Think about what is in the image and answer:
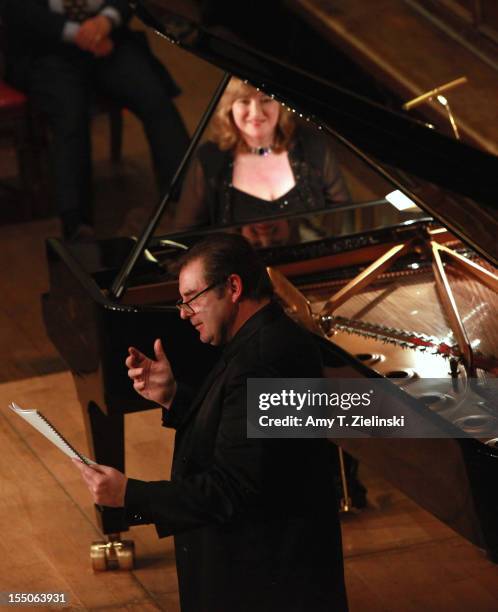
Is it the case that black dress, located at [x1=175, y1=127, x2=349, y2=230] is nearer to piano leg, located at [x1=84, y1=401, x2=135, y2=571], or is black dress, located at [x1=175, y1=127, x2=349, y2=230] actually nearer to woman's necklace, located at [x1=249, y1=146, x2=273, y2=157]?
woman's necklace, located at [x1=249, y1=146, x2=273, y2=157]

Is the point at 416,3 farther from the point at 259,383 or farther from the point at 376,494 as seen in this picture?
the point at 259,383

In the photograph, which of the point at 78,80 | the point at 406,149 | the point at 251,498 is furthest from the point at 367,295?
the point at 78,80

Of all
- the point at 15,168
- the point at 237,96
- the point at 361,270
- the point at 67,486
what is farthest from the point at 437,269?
the point at 15,168

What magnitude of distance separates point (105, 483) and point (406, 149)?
932 mm

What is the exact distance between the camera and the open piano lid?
266 centimetres

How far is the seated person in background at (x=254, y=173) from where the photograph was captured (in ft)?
14.6

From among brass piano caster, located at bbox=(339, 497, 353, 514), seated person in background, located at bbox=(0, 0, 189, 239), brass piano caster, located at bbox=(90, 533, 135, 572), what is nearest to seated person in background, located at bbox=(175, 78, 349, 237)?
brass piano caster, located at bbox=(339, 497, 353, 514)

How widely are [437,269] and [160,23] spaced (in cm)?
102

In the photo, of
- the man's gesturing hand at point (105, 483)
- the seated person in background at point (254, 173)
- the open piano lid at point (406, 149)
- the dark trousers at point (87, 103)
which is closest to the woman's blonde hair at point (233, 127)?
the seated person in background at point (254, 173)

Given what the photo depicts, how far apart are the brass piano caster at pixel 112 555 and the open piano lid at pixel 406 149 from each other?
4.52 feet

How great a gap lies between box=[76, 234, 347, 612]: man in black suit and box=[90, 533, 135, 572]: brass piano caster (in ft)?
3.35

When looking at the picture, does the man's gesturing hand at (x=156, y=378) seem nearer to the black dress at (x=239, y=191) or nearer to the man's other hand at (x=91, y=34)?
the black dress at (x=239, y=191)

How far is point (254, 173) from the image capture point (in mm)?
4520

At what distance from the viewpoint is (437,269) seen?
362 cm
